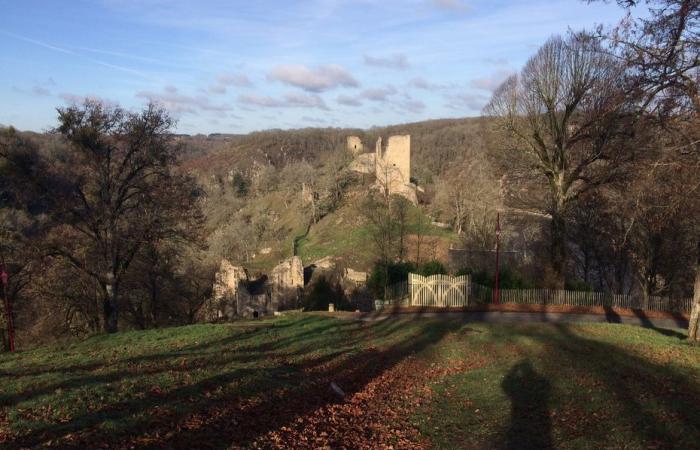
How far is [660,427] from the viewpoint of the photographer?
7484 mm

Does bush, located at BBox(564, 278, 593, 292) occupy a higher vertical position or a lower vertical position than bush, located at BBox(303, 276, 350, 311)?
higher

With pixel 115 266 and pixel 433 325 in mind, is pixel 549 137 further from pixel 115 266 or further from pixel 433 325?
pixel 115 266

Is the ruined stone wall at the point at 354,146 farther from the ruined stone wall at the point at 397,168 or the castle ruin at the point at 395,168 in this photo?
the ruined stone wall at the point at 397,168

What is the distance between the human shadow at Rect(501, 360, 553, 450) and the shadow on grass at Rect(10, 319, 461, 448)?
122 inches

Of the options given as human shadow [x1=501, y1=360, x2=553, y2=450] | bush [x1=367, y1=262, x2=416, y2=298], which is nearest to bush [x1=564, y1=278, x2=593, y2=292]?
bush [x1=367, y1=262, x2=416, y2=298]

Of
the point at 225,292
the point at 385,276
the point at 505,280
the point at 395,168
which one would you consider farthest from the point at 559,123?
the point at 395,168

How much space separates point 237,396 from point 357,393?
95.4 inches

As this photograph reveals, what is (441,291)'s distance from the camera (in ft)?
86.1

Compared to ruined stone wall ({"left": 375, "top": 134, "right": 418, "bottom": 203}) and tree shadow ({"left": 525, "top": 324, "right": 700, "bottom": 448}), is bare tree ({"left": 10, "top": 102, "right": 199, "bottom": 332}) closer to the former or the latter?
tree shadow ({"left": 525, "top": 324, "right": 700, "bottom": 448})

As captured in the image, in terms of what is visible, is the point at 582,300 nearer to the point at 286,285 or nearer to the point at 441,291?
the point at 441,291

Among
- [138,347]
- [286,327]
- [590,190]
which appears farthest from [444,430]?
[590,190]

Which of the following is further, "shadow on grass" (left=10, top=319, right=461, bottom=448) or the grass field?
the grass field

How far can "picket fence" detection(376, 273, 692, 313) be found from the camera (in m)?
26.1

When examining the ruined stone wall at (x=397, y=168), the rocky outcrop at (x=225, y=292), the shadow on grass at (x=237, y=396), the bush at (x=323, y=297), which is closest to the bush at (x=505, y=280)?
the bush at (x=323, y=297)
